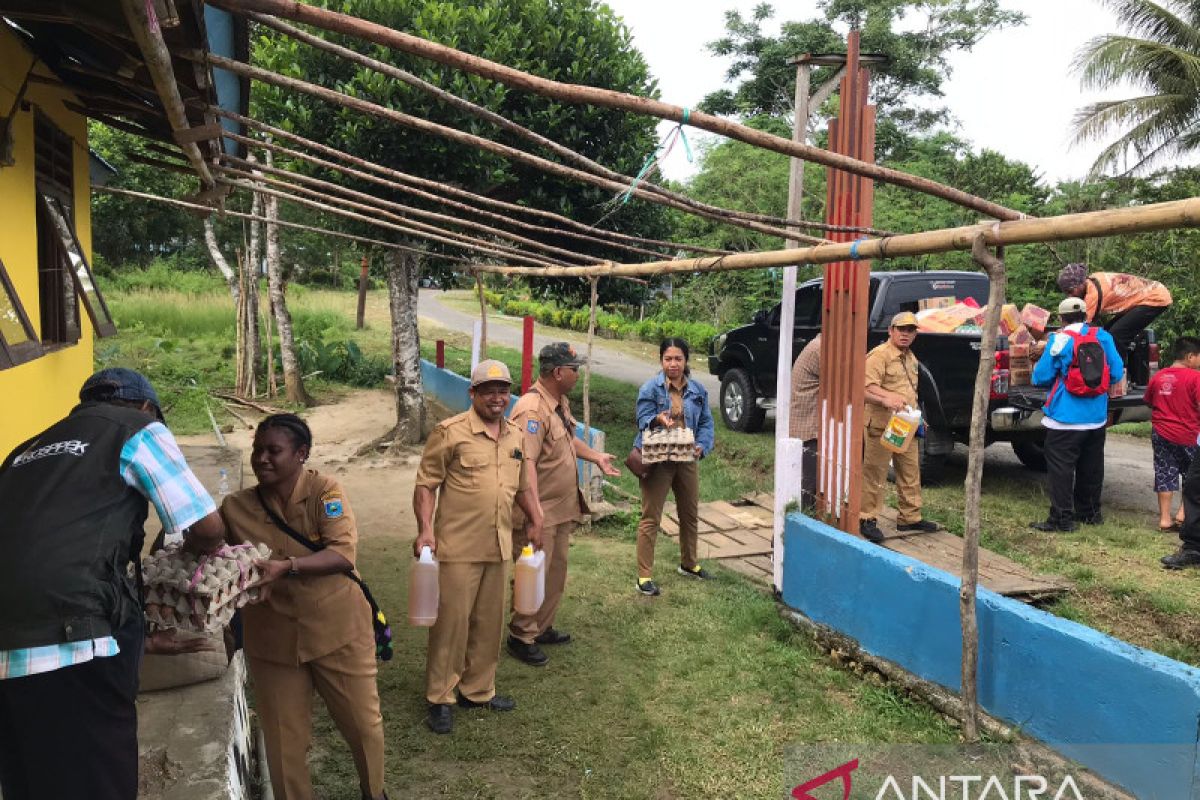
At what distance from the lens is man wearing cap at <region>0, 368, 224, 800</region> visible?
6.96ft

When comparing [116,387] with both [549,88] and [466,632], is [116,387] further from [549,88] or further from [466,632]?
[466,632]

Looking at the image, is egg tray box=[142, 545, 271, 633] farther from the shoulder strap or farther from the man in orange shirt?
the man in orange shirt

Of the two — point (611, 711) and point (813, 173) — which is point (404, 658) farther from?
point (813, 173)

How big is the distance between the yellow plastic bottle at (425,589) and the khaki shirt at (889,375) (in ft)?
11.5

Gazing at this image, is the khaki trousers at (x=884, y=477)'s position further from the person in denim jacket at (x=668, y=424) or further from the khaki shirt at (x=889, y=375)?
the person in denim jacket at (x=668, y=424)

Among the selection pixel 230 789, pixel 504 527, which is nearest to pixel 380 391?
pixel 504 527

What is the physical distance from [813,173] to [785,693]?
54.6 feet

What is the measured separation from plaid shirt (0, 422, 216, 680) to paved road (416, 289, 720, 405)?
7460 millimetres

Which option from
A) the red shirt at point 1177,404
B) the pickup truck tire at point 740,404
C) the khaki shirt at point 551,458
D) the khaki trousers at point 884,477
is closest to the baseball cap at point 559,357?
the khaki shirt at point 551,458

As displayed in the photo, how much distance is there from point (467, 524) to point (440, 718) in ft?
3.05

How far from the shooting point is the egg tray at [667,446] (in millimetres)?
5523

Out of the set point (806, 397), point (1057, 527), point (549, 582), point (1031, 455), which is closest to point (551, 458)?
point (549, 582)

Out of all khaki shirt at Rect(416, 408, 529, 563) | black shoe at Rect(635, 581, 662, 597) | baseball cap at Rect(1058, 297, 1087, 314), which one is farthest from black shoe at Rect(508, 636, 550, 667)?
baseball cap at Rect(1058, 297, 1087, 314)

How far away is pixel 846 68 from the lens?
4953 millimetres
